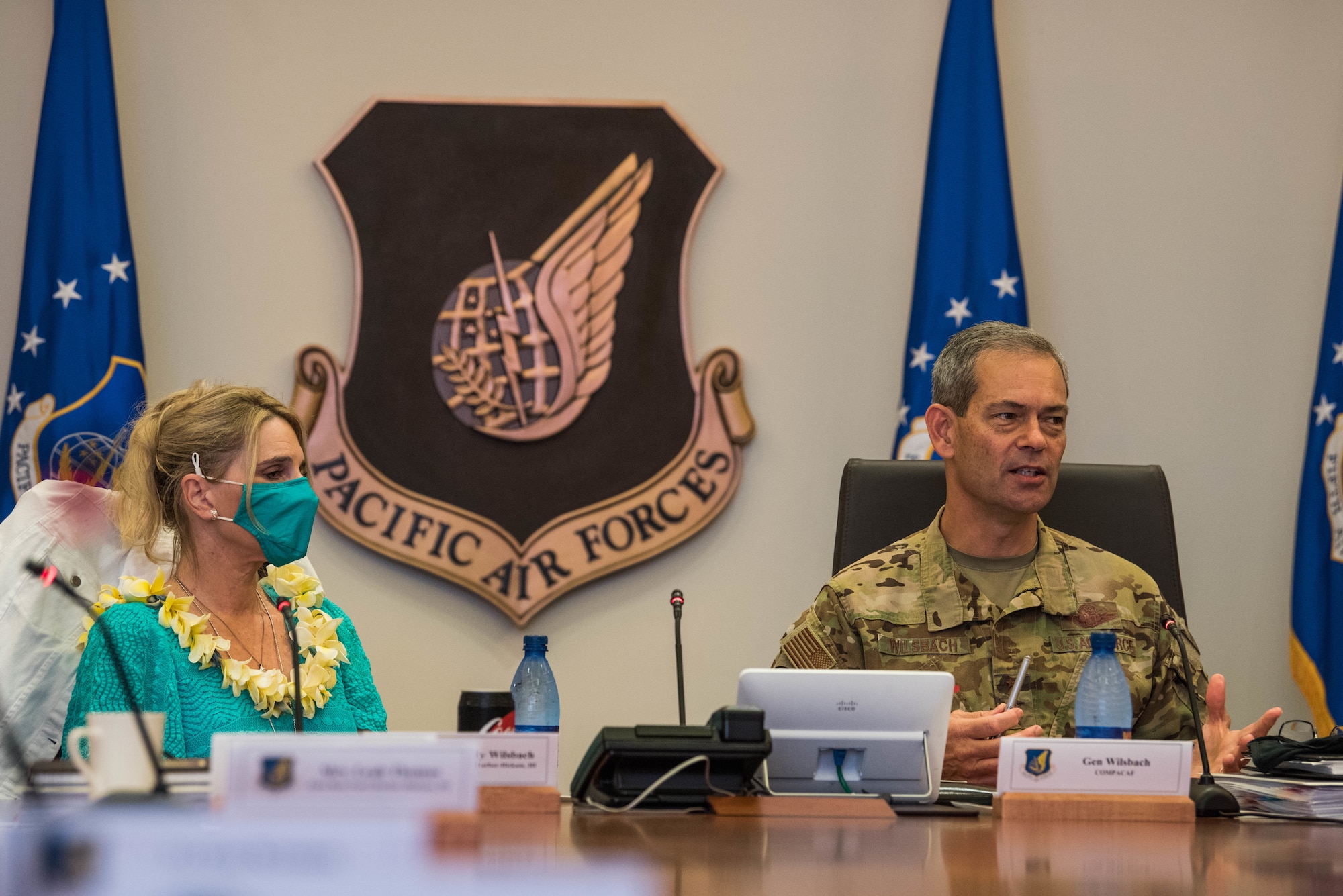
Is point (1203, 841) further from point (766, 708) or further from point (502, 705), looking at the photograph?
point (502, 705)

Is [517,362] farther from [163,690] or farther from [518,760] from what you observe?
[518,760]

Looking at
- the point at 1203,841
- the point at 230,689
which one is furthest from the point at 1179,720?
the point at 230,689

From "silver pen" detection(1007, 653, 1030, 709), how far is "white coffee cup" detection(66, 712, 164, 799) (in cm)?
126

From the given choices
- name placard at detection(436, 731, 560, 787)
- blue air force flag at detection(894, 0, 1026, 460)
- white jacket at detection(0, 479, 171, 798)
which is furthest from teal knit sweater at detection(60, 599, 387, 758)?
blue air force flag at detection(894, 0, 1026, 460)

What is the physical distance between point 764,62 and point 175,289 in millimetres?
1673

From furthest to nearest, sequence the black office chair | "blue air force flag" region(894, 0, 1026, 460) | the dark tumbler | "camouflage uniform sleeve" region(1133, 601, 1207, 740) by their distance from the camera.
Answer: "blue air force flag" region(894, 0, 1026, 460)
the black office chair
"camouflage uniform sleeve" region(1133, 601, 1207, 740)
the dark tumbler

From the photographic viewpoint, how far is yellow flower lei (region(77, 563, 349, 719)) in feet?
6.65

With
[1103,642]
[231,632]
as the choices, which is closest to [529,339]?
[231,632]

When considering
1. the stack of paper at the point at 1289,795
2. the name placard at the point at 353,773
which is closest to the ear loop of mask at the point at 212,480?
the name placard at the point at 353,773

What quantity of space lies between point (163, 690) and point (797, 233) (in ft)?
6.78

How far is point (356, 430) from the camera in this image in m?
3.30

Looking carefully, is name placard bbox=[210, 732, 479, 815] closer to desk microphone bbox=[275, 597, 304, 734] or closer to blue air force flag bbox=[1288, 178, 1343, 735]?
desk microphone bbox=[275, 597, 304, 734]

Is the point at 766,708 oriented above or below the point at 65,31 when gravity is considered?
below

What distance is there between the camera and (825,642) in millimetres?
2357
